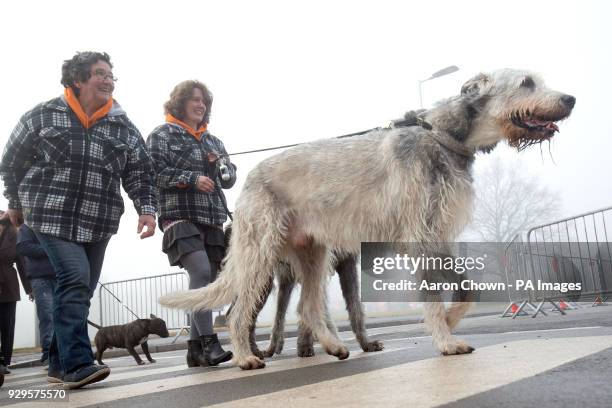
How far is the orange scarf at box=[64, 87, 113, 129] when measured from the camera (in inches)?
181

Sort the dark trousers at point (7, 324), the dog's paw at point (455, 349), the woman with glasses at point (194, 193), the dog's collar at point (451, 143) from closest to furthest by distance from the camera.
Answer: the dog's paw at point (455, 349), the dog's collar at point (451, 143), the woman with glasses at point (194, 193), the dark trousers at point (7, 324)

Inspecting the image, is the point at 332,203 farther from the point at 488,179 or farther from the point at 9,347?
the point at 488,179

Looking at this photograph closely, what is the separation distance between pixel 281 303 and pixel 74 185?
2.57 metres

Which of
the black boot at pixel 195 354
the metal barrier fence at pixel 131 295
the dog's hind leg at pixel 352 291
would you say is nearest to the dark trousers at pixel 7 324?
the black boot at pixel 195 354

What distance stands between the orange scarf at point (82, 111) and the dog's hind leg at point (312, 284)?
6.17ft

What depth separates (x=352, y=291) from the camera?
6.06m

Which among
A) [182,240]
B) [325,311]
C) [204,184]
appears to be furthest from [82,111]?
[325,311]

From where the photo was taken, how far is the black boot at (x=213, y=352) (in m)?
5.30

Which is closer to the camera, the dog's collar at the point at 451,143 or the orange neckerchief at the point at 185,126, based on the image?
the dog's collar at the point at 451,143

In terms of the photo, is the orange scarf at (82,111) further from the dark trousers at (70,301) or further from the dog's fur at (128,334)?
the dog's fur at (128,334)

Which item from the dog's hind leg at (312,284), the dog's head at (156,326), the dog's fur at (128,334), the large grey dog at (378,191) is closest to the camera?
the large grey dog at (378,191)

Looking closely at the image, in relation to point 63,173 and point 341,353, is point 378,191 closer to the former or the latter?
point 341,353

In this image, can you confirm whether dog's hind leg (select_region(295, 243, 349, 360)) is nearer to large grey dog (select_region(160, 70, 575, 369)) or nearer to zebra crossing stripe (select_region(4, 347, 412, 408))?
large grey dog (select_region(160, 70, 575, 369))

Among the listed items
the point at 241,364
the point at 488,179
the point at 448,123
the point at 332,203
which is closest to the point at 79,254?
the point at 241,364
